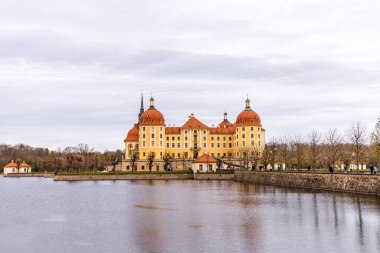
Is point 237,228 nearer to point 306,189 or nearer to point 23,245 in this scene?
point 23,245

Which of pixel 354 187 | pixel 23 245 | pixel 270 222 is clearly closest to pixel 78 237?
pixel 23 245

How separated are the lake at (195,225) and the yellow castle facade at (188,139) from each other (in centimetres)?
6000

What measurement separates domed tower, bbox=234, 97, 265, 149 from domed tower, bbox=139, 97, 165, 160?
1801cm

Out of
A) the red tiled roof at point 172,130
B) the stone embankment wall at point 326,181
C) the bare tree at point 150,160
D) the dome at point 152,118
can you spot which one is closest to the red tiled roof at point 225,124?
the red tiled roof at point 172,130

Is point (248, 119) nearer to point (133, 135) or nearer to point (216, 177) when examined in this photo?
point (216, 177)

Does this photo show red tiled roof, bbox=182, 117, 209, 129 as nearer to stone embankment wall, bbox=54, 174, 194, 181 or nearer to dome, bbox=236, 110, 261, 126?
dome, bbox=236, 110, 261, 126

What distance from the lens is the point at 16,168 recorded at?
137 meters

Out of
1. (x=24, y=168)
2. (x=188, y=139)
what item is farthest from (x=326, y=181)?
(x=24, y=168)

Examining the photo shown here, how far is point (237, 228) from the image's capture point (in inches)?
1138

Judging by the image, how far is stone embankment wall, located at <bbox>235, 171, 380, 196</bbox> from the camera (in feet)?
154

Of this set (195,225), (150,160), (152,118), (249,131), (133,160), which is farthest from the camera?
(249,131)

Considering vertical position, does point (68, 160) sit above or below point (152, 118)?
below

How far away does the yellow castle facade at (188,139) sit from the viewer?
349ft

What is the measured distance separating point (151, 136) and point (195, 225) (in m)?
77.1
